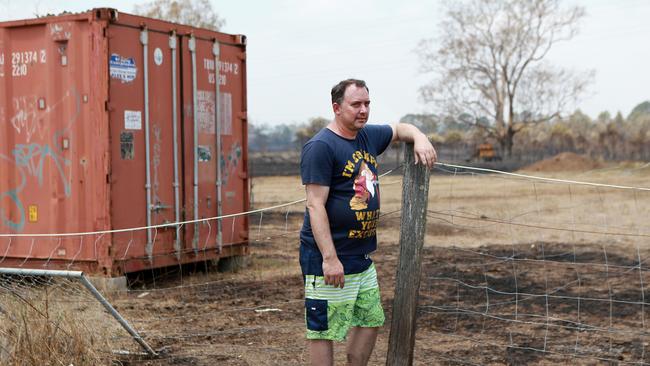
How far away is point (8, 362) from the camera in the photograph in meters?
4.79

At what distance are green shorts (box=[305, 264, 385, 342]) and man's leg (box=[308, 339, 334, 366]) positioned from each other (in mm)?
46

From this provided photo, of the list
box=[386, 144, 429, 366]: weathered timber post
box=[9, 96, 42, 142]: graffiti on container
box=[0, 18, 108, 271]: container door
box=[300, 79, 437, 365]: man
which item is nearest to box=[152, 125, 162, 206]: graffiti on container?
box=[0, 18, 108, 271]: container door

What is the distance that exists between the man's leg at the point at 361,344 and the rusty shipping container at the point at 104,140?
15.2ft

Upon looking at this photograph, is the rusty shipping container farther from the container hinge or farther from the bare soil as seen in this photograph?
the bare soil

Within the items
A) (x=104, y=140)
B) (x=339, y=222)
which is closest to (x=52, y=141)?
(x=104, y=140)

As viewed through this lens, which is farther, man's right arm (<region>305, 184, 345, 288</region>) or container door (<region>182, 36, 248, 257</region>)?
container door (<region>182, 36, 248, 257</region>)

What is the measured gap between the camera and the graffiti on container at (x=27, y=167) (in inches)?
338

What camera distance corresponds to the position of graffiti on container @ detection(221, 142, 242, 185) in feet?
32.6

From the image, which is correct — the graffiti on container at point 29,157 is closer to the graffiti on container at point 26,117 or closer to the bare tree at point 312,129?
the graffiti on container at point 26,117

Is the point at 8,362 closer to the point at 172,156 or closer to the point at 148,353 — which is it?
the point at 148,353

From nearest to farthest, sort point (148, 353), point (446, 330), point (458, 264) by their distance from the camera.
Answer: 1. point (148, 353)
2. point (446, 330)
3. point (458, 264)

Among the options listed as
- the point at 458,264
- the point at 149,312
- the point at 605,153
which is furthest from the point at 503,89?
the point at 149,312

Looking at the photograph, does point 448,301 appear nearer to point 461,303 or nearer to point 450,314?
point 461,303

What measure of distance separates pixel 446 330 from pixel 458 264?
3608mm
